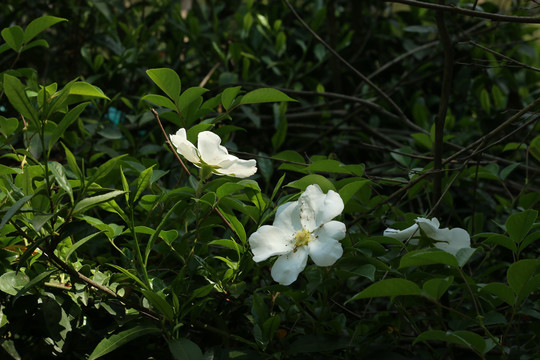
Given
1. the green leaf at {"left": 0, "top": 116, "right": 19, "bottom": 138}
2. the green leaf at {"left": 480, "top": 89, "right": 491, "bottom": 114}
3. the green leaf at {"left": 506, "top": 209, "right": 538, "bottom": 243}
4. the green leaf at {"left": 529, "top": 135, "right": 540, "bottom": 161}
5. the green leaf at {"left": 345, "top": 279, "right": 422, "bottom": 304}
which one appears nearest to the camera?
the green leaf at {"left": 345, "top": 279, "right": 422, "bottom": 304}

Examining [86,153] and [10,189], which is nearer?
[10,189]

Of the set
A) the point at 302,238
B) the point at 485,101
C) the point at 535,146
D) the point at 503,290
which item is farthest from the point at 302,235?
the point at 485,101

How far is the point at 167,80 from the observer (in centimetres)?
87

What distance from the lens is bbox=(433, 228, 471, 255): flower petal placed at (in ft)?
2.67

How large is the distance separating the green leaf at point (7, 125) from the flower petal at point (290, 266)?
1.47 feet

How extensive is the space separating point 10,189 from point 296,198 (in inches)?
15.0

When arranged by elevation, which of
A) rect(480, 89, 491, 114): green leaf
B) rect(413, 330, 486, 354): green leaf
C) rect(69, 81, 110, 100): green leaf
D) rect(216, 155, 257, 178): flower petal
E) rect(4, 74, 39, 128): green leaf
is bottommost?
rect(480, 89, 491, 114): green leaf

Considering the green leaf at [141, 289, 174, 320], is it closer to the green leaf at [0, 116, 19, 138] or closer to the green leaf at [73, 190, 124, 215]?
the green leaf at [73, 190, 124, 215]

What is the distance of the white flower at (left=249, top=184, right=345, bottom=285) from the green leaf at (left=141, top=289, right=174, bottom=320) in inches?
4.9

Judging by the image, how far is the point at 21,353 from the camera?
34.1 inches

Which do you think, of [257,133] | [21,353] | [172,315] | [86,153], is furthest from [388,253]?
[257,133]

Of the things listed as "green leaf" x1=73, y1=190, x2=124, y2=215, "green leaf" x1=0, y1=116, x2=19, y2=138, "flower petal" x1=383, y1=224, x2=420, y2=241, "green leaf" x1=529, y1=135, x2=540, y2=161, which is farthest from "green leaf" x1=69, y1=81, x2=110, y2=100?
"green leaf" x1=529, y1=135, x2=540, y2=161

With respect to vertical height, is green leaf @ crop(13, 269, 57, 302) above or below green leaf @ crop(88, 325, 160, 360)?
above

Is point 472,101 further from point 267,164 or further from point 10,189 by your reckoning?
point 10,189
